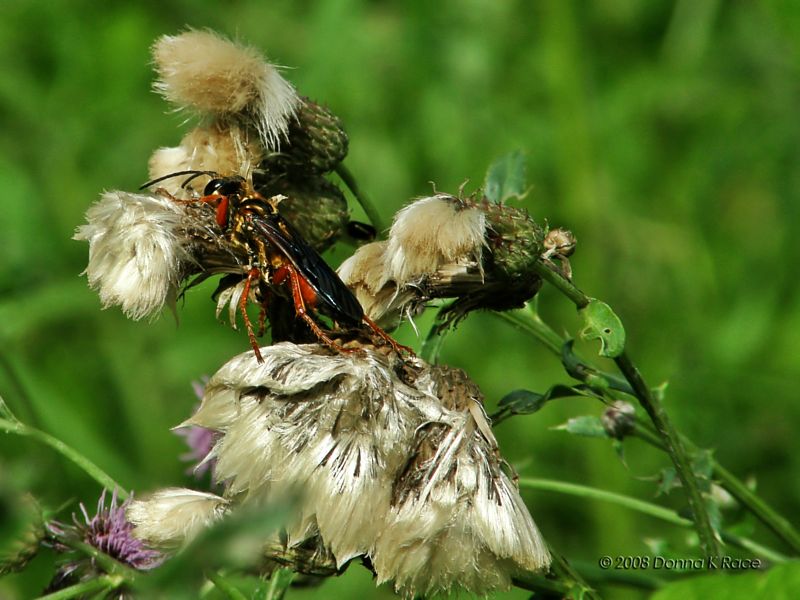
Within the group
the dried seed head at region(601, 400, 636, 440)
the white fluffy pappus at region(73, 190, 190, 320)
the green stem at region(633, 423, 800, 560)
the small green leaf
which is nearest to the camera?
the white fluffy pappus at region(73, 190, 190, 320)

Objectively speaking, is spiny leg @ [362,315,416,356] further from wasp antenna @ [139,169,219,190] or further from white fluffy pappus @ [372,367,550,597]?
wasp antenna @ [139,169,219,190]

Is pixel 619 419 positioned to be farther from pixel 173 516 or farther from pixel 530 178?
pixel 530 178

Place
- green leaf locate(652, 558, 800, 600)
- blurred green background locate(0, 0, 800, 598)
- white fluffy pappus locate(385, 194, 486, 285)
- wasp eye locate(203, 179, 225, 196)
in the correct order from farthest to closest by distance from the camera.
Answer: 1. blurred green background locate(0, 0, 800, 598)
2. wasp eye locate(203, 179, 225, 196)
3. white fluffy pappus locate(385, 194, 486, 285)
4. green leaf locate(652, 558, 800, 600)

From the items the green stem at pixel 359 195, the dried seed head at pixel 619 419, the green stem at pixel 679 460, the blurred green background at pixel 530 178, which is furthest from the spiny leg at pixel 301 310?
the blurred green background at pixel 530 178

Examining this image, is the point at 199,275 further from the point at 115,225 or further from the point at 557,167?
the point at 557,167

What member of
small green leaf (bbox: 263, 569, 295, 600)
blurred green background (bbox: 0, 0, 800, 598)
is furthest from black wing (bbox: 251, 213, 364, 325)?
blurred green background (bbox: 0, 0, 800, 598)

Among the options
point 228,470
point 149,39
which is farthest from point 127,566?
point 149,39

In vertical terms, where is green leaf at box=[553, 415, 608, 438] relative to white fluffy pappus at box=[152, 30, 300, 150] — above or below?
below

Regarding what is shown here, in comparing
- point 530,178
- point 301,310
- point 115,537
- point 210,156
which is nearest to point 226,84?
point 210,156

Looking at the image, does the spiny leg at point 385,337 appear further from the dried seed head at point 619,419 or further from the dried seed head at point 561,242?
the dried seed head at point 619,419
